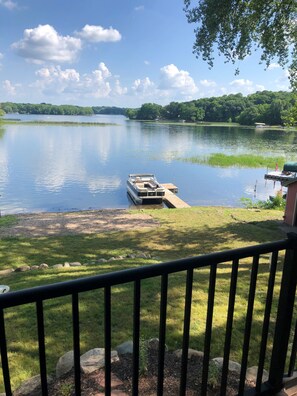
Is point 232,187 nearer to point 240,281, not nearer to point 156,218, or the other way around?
point 156,218

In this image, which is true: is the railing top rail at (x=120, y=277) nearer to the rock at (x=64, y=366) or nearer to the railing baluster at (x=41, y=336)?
the railing baluster at (x=41, y=336)

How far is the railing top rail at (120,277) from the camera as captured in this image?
1.18 metres

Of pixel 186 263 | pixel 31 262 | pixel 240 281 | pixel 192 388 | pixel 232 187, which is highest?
pixel 186 263

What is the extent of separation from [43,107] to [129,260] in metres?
193

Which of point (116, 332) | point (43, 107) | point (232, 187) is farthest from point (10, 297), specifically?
point (43, 107)

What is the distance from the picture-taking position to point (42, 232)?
1330 centimetres

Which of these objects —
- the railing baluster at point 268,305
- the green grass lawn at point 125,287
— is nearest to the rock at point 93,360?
the green grass lawn at point 125,287

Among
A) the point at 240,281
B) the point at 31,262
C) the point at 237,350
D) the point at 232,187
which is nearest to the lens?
the point at 237,350

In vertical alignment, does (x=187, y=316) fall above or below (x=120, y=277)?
below

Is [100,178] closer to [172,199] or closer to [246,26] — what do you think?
[172,199]

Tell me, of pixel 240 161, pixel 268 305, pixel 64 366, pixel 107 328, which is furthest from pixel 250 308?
pixel 240 161

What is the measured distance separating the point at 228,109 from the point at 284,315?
124574mm

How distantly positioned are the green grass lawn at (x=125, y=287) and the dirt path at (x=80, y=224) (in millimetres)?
1251

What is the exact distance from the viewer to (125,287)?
527cm
